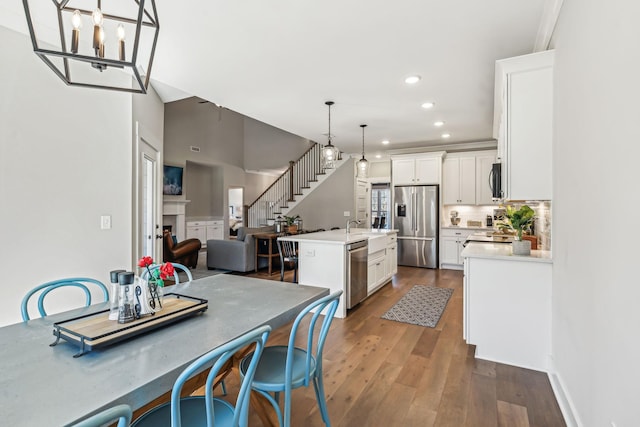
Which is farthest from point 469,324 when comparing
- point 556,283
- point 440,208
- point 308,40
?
point 440,208

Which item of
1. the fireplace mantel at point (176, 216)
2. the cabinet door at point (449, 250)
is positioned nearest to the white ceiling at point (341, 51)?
the cabinet door at point (449, 250)

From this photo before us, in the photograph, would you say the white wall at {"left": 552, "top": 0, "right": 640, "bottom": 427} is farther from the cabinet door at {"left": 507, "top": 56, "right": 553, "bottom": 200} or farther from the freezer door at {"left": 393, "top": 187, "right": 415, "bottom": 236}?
the freezer door at {"left": 393, "top": 187, "right": 415, "bottom": 236}

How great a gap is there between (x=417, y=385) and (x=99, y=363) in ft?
6.66

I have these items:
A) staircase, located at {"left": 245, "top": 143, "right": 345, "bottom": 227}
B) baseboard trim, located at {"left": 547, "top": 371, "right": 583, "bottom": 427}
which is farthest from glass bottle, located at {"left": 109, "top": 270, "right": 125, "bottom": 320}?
staircase, located at {"left": 245, "top": 143, "right": 345, "bottom": 227}

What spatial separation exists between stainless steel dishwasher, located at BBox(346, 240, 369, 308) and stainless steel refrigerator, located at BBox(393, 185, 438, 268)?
9.44ft

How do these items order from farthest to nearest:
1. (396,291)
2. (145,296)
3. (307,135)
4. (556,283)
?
(307,135) → (396,291) → (556,283) → (145,296)

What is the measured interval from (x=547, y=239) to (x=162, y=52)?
12.6 ft

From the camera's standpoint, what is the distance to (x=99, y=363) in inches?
41.6

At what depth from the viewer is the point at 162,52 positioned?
2875mm

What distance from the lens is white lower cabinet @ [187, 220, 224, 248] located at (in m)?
9.33

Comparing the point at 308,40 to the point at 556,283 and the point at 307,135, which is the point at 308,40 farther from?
the point at 307,135

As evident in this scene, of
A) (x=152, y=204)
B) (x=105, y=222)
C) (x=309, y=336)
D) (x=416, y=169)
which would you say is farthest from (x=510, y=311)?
(x=416, y=169)

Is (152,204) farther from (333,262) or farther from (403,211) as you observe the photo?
(403,211)

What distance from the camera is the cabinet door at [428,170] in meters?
6.69
